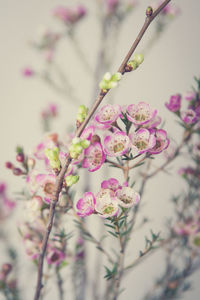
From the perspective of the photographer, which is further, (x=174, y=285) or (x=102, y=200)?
(x=174, y=285)

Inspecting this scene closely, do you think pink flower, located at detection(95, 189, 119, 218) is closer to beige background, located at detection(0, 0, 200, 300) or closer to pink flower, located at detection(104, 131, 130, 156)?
pink flower, located at detection(104, 131, 130, 156)

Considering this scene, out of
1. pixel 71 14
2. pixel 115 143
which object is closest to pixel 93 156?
pixel 115 143

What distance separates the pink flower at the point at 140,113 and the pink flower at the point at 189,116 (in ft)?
0.28

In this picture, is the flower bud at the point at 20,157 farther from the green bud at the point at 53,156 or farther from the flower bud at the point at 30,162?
the green bud at the point at 53,156

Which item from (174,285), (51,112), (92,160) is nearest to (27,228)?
(92,160)

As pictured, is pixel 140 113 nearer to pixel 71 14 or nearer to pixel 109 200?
pixel 109 200

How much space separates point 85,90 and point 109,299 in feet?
3.68

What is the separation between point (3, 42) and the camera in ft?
4.44

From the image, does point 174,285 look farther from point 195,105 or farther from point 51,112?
point 51,112

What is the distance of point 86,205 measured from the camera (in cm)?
39

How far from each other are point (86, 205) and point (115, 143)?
0.11 m

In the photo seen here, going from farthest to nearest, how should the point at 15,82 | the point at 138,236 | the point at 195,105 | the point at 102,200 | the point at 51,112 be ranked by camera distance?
the point at 15,82 → the point at 138,236 → the point at 51,112 → the point at 195,105 → the point at 102,200

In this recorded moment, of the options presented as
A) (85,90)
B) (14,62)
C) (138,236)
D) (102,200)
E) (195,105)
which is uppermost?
(14,62)

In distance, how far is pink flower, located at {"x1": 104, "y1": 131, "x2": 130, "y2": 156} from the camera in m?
0.37
